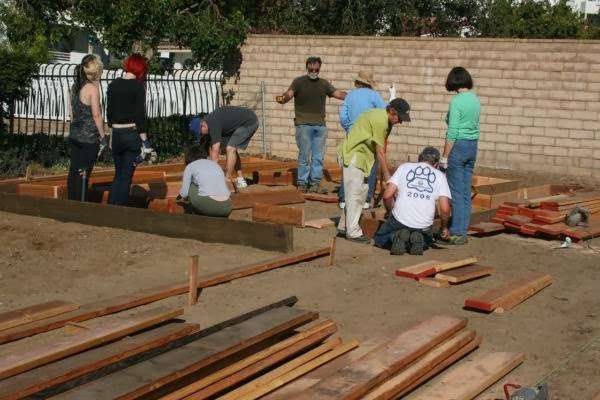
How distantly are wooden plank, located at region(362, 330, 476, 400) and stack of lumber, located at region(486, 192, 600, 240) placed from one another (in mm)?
4738

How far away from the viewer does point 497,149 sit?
1702cm

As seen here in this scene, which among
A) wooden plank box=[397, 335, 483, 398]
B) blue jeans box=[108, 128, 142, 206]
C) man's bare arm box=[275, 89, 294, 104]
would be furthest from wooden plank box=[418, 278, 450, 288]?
A: man's bare arm box=[275, 89, 294, 104]

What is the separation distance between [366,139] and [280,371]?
15.9ft

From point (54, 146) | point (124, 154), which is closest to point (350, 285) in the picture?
point (124, 154)

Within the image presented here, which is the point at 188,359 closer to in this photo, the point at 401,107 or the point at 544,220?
the point at 401,107

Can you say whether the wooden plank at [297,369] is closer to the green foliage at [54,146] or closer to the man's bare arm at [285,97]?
the man's bare arm at [285,97]

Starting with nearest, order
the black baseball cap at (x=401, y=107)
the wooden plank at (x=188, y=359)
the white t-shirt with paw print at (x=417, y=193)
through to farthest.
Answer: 1. the wooden plank at (x=188, y=359)
2. the white t-shirt with paw print at (x=417, y=193)
3. the black baseball cap at (x=401, y=107)

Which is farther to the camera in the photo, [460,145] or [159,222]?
[460,145]

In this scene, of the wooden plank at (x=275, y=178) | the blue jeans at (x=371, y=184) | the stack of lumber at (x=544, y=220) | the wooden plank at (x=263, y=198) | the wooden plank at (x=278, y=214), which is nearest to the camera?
the wooden plank at (x=278, y=214)

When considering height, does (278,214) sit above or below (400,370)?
above

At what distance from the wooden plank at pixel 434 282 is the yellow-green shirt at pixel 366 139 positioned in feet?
6.28

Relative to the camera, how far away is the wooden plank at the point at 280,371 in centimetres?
501

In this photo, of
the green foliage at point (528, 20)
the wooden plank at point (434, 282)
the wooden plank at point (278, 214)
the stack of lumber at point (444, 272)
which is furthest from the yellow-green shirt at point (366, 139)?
the green foliage at point (528, 20)

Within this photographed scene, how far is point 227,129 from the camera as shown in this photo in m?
12.3
